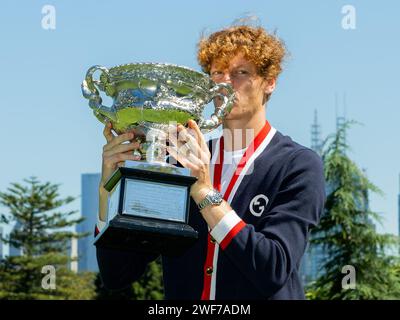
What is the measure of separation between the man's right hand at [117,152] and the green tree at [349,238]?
13740 mm

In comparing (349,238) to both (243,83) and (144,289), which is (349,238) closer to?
(243,83)

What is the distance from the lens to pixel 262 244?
302 centimetres

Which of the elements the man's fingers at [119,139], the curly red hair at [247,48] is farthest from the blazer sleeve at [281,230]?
the man's fingers at [119,139]

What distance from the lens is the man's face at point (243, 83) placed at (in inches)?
131

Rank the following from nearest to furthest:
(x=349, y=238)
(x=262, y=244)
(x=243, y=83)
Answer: (x=262, y=244), (x=243, y=83), (x=349, y=238)

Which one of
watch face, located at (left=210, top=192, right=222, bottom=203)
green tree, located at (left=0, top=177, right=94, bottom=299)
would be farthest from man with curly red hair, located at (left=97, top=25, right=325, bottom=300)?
green tree, located at (left=0, top=177, right=94, bottom=299)

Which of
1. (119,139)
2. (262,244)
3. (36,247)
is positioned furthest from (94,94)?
(36,247)

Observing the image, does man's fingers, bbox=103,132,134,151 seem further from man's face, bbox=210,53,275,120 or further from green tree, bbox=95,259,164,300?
green tree, bbox=95,259,164,300

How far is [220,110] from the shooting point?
326 centimetres

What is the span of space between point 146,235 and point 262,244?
1.30 ft

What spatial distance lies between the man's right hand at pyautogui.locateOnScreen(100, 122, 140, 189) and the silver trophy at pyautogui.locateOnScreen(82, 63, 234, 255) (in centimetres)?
4

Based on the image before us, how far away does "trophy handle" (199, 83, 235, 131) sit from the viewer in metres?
3.26

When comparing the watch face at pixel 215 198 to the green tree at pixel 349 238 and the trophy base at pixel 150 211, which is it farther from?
the green tree at pixel 349 238

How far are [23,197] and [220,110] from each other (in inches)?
1618
